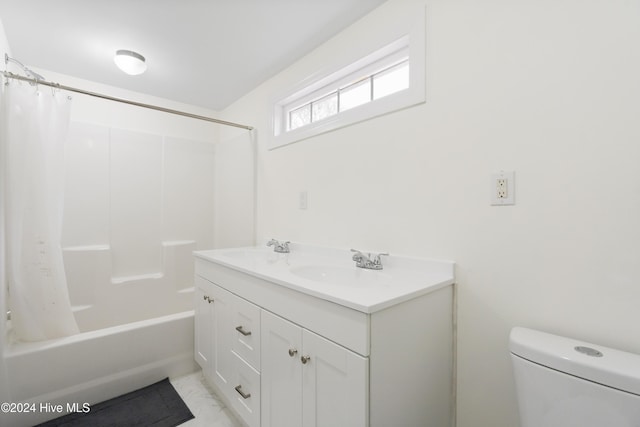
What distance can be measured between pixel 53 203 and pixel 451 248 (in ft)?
6.91

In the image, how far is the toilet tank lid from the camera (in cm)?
65

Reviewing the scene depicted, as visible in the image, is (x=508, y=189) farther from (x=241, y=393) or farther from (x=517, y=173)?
(x=241, y=393)

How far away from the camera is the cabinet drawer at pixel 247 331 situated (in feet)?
3.93

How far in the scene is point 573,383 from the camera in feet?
2.32

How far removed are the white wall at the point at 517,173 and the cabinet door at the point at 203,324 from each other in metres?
1.01

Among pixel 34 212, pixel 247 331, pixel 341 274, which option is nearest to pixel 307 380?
pixel 247 331

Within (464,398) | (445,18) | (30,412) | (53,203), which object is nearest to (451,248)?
(464,398)

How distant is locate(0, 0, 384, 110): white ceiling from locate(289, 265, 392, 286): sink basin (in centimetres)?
133

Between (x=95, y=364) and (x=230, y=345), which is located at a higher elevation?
(x=230, y=345)

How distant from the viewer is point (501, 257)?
0.99m

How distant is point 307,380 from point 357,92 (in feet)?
4.85

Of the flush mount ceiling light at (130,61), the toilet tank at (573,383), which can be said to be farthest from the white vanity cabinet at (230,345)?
the flush mount ceiling light at (130,61)

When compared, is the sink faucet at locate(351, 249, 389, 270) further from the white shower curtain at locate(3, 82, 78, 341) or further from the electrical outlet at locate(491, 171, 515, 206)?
the white shower curtain at locate(3, 82, 78, 341)

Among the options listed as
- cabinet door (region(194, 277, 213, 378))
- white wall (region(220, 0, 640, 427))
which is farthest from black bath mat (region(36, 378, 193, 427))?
white wall (region(220, 0, 640, 427))
